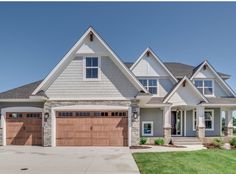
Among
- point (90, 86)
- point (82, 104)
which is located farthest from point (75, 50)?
point (82, 104)

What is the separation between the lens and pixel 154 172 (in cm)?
798

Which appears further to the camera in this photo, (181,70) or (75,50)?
(181,70)

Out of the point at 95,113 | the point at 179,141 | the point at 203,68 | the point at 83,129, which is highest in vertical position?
the point at 203,68

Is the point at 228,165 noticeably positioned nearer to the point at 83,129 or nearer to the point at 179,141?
the point at 179,141

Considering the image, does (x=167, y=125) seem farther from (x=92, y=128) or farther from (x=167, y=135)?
(x=92, y=128)

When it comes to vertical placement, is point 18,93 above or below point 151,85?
below

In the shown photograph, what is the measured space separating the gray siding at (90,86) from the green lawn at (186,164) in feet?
15.6

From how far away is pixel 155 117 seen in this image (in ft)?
59.0

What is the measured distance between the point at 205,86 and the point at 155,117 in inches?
227

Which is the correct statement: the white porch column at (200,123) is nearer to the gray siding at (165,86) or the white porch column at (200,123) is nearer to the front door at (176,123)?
the front door at (176,123)

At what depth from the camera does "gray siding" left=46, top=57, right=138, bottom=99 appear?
1416 cm

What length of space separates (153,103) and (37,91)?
8764mm

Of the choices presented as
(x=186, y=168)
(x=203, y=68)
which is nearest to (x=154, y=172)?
(x=186, y=168)

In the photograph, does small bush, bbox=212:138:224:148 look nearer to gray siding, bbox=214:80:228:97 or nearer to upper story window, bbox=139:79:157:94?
gray siding, bbox=214:80:228:97
